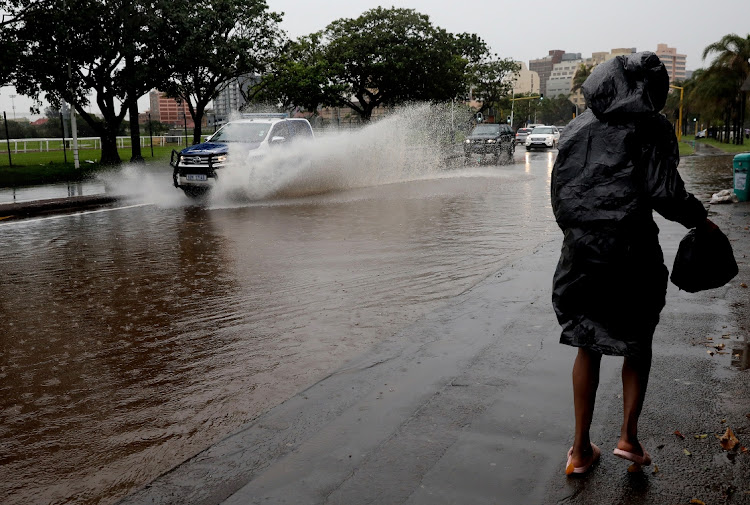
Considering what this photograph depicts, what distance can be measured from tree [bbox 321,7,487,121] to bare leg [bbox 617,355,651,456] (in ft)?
145

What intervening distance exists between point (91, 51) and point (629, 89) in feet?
81.9

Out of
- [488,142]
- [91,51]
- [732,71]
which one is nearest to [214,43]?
[91,51]

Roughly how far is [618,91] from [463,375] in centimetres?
216

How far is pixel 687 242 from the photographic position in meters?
3.23

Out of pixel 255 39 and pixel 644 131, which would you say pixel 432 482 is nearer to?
pixel 644 131

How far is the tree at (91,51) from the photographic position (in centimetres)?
2220

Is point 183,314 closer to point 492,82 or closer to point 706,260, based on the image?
point 706,260

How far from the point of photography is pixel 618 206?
9.84 ft

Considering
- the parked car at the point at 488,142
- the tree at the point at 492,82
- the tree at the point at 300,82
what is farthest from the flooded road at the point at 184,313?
the tree at the point at 492,82

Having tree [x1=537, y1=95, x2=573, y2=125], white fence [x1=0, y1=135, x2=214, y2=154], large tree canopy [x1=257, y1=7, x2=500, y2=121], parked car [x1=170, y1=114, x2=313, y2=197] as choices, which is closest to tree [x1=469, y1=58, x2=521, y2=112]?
large tree canopy [x1=257, y1=7, x2=500, y2=121]

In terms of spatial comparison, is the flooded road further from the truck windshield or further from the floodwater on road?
the truck windshield

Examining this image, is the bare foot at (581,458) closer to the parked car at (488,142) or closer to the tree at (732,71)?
the parked car at (488,142)

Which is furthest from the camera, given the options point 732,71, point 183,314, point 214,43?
point 732,71

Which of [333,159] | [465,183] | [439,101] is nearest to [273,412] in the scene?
[333,159]
